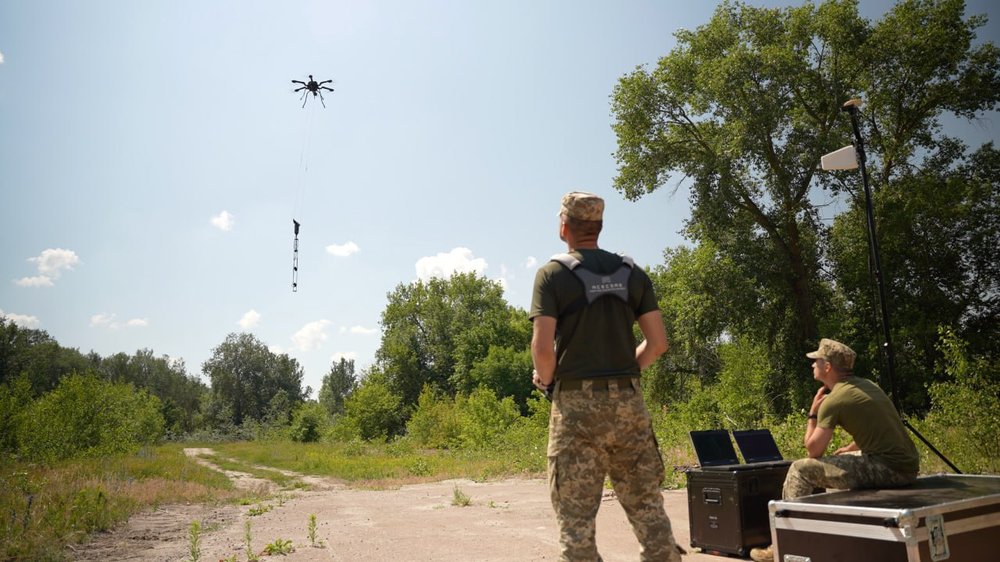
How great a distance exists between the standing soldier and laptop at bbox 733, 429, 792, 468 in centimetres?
354

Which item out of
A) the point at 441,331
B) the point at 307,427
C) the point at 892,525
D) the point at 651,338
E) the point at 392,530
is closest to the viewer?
the point at 651,338

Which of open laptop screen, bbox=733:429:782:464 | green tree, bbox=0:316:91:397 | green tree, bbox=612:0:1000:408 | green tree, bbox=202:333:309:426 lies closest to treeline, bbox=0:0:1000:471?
green tree, bbox=612:0:1000:408

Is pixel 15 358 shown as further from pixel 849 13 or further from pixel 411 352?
pixel 849 13

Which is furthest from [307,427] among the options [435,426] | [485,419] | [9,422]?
[9,422]

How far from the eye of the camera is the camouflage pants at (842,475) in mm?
4324

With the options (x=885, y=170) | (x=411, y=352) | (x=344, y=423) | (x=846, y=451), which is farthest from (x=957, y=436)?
(x=411, y=352)

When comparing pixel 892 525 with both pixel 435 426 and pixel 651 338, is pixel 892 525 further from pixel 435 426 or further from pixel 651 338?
pixel 435 426

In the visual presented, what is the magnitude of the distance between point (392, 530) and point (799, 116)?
1964 centimetres

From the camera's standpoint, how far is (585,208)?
3.04m

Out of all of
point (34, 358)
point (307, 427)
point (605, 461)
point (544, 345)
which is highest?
point (34, 358)

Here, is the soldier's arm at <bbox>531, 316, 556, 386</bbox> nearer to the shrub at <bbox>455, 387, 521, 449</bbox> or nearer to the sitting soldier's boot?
the sitting soldier's boot

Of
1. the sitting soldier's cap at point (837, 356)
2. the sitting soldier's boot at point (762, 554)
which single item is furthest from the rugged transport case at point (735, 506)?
the sitting soldier's cap at point (837, 356)

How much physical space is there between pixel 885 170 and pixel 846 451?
20.4 meters

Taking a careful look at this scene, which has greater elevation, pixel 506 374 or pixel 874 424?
pixel 506 374
